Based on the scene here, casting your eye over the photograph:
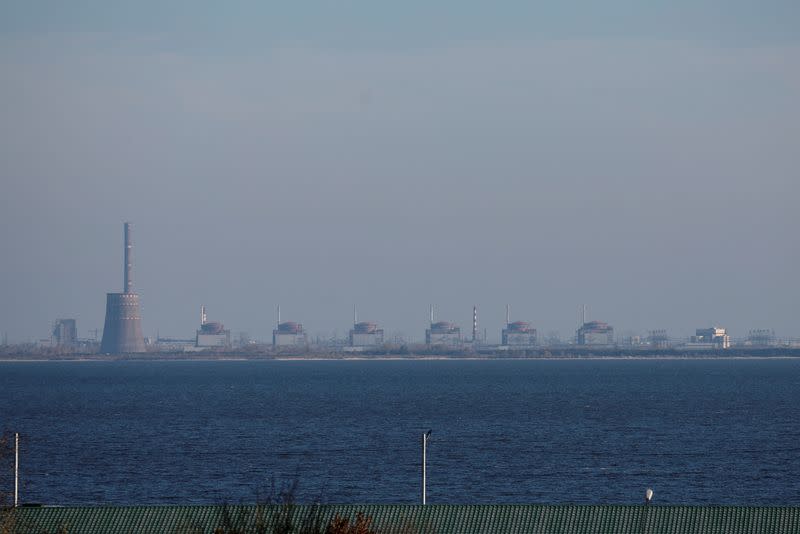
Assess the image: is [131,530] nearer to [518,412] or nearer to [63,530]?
[63,530]

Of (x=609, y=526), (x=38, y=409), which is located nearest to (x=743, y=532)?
(x=609, y=526)

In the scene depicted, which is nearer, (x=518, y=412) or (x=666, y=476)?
(x=666, y=476)

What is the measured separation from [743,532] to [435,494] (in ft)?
70.3

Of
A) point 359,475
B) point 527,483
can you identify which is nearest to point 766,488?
point 527,483

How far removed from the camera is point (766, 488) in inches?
2039

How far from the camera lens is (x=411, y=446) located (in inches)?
2692

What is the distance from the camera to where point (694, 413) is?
9381 centimetres

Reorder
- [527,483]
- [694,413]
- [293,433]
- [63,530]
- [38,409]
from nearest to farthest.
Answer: [63,530]
[527,483]
[293,433]
[694,413]
[38,409]

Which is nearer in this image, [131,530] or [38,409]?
[131,530]

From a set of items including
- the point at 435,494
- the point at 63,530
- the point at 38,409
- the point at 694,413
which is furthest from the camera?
the point at 38,409

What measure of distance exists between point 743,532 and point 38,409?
81.2m

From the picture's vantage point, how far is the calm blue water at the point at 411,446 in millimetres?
51344

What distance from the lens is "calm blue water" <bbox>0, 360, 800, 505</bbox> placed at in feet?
168

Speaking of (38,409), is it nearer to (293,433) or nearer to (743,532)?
(293,433)
